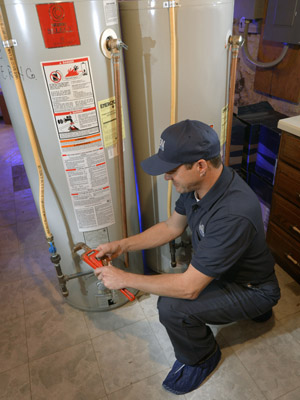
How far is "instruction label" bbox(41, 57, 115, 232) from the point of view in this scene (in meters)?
1.15

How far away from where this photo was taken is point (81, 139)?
1.28 m

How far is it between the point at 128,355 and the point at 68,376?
272mm

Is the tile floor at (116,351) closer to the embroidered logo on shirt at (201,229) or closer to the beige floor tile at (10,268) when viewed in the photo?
the beige floor tile at (10,268)

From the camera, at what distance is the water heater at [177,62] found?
4.06 feet

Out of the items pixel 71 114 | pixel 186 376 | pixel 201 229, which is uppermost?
pixel 71 114

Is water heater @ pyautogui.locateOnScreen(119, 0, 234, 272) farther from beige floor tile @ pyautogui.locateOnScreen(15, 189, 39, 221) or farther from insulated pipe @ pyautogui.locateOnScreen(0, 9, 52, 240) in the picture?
beige floor tile @ pyautogui.locateOnScreen(15, 189, 39, 221)

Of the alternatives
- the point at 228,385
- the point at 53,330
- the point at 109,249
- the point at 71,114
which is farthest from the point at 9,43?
the point at 228,385

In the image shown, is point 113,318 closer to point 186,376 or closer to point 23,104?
point 186,376

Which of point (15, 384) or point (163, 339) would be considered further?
point (163, 339)

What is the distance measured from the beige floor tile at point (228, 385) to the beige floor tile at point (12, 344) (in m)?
0.78

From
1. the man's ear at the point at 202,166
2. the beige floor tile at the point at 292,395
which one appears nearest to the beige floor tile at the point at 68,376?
the beige floor tile at the point at 292,395

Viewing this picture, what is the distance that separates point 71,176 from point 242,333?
1.06 metres

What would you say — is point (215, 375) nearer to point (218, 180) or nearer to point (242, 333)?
point (242, 333)

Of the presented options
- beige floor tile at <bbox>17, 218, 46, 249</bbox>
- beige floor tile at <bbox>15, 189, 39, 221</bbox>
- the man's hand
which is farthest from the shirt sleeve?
beige floor tile at <bbox>15, 189, 39, 221</bbox>
